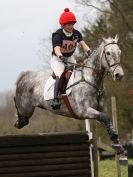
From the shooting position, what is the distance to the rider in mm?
8453

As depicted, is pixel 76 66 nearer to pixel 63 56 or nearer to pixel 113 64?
pixel 63 56

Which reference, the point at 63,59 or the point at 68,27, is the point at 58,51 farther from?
the point at 68,27

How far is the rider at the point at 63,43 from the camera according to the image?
845 centimetres

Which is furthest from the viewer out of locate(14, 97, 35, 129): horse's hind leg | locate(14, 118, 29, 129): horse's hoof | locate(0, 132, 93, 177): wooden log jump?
locate(14, 118, 29, 129): horse's hoof

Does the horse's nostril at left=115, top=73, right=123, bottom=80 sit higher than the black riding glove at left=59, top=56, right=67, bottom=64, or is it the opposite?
the black riding glove at left=59, top=56, right=67, bottom=64

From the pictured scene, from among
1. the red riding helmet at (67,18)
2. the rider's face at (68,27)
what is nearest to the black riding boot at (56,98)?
the rider's face at (68,27)

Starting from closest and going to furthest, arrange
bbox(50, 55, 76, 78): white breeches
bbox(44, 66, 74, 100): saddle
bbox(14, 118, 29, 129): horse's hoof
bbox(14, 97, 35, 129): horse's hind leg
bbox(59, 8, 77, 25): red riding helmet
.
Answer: bbox(59, 8, 77, 25): red riding helmet
bbox(44, 66, 74, 100): saddle
bbox(50, 55, 76, 78): white breeches
bbox(14, 97, 35, 129): horse's hind leg
bbox(14, 118, 29, 129): horse's hoof

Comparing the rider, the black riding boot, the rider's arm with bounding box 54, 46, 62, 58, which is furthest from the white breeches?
the rider's arm with bounding box 54, 46, 62, 58

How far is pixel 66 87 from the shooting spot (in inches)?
337

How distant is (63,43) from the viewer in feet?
28.0

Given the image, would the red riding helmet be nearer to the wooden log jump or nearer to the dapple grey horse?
the dapple grey horse

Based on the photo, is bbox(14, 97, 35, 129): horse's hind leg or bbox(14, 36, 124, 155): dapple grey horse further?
bbox(14, 97, 35, 129): horse's hind leg

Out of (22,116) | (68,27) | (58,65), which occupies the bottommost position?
(22,116)

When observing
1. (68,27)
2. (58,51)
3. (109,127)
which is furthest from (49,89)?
(109,127)
